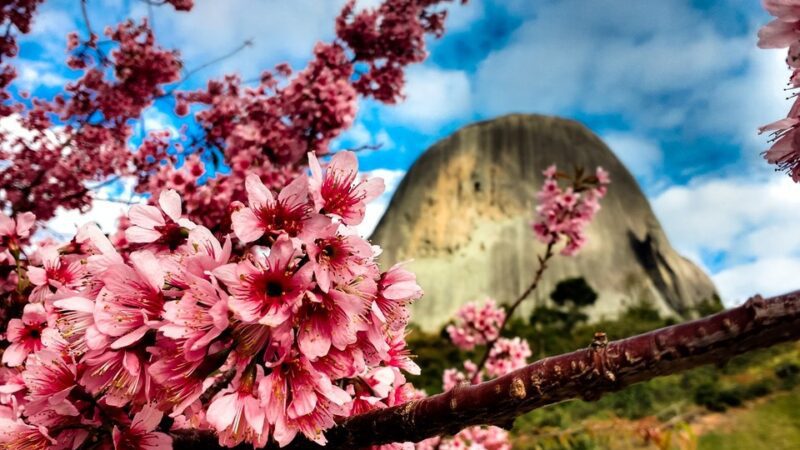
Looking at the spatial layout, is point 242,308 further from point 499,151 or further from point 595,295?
point 499,151

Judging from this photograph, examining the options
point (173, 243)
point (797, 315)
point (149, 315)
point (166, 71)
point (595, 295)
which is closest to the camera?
point (797, 315)

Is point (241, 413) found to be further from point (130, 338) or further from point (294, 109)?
point (294, 109)

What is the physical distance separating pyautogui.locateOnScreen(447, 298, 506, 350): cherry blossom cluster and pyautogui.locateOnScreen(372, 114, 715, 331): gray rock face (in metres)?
17.4

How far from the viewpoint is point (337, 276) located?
860mm

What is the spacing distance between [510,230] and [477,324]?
2123 centimetres

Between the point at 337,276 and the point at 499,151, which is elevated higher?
the point at 499,151

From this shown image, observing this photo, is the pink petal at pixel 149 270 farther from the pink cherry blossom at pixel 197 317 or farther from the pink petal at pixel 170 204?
the pink petal at pixel 170 204

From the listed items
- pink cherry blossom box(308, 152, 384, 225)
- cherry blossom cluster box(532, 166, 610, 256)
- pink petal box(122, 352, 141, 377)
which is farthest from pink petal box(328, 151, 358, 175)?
cherry blossom cluster box(532, 166, 610, 256)

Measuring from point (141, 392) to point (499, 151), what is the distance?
27009 mm

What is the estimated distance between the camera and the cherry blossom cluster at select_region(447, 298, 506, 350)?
12.9 ft

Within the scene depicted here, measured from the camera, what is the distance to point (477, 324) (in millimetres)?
3922

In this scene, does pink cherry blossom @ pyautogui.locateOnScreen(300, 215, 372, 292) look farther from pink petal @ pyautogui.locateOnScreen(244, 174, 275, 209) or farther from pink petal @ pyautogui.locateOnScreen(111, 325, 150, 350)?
pink petal @ pyautogui.locateOnScreen(111, 325, 150, 350)

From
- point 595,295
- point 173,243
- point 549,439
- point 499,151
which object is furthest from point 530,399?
point 499,151

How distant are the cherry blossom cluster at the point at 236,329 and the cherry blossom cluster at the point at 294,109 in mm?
1570
